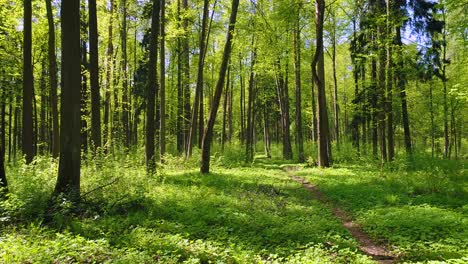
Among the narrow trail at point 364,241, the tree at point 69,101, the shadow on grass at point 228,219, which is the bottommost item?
the narrow trail at point 364,241

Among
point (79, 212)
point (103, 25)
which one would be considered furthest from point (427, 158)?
point (103, 25)

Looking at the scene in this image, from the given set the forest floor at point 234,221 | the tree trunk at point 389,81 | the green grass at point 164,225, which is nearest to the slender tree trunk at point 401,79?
the tree trunk at point 389,81

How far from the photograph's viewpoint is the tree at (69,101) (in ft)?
26.9

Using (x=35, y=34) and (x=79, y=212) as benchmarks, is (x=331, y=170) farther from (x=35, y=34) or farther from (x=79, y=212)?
(x=35, y=34)

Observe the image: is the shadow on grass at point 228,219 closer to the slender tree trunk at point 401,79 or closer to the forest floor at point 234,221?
the forest floor at point 234,221

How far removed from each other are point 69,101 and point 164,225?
12.9 ft

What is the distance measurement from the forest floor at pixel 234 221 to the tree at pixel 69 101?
0.59 meters

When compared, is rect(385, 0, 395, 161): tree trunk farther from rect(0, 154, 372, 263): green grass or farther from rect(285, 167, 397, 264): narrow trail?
rect(285, 167, 397, 264): narrow trail

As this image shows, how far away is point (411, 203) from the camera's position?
28.9 ft

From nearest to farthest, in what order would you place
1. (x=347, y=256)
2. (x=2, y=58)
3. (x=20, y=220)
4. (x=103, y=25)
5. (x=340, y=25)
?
(x=347, y=256) < (x=20, y=220) < (x=2, y=58) < (x=103, y=25) < (x=340, y=25)

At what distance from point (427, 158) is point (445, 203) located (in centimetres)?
448

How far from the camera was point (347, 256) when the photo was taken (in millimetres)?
5777

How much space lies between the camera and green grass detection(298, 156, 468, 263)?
6142 mm

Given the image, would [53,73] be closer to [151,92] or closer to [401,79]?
[151,92]
